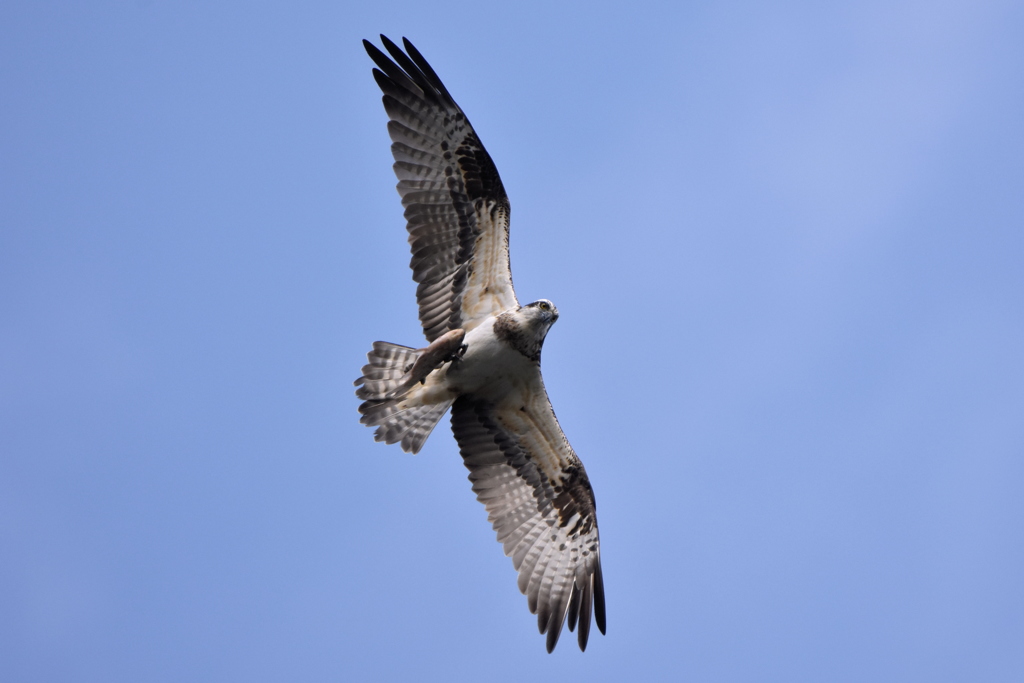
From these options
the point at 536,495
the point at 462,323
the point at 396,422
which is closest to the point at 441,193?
the point at 462,323

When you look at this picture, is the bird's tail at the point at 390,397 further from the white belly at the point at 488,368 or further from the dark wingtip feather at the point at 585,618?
the dark wingtip feather at the point at 585,618

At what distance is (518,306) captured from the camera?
927 centimetres

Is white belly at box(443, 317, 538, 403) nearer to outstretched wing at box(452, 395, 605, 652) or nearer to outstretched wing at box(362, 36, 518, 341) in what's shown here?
outstretched wing at box(452, 395, 605, 652)

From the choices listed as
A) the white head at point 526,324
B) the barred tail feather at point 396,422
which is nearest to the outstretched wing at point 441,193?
the white head at point 526,324

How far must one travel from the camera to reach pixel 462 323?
9.43 meters

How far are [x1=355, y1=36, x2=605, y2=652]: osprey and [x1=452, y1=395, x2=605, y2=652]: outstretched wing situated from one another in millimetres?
14

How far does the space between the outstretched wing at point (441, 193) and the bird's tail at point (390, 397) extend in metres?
0.42

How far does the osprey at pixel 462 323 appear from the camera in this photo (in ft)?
30.1

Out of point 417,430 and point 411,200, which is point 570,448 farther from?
point 411,200

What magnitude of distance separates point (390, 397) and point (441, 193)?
1.89 meters

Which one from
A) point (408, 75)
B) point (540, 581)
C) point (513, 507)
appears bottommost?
point (540, 581)

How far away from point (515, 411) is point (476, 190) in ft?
6.86

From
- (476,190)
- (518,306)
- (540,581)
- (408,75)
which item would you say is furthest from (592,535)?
(408,75)

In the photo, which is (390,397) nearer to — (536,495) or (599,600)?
(536,495)
